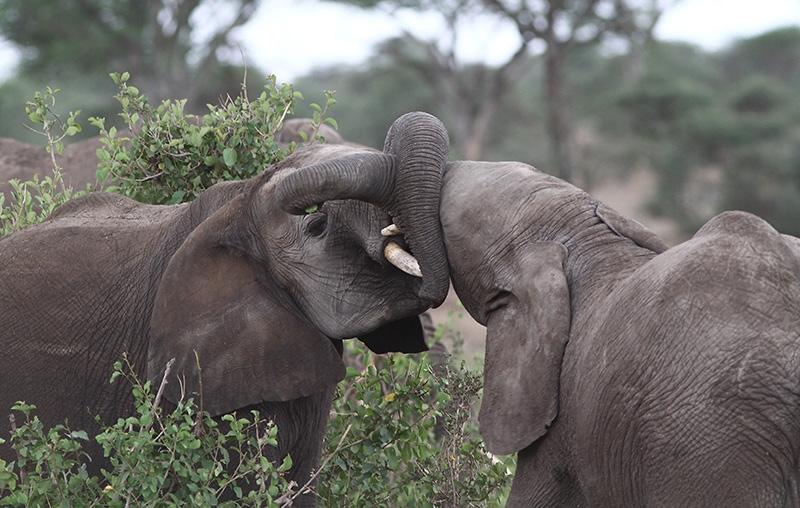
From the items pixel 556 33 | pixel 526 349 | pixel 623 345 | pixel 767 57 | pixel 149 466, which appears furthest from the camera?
pixel 767 57

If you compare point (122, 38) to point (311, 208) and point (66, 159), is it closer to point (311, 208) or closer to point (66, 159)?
point (66, 159)

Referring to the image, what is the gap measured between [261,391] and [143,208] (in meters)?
0.78

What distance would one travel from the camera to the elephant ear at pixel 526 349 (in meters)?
2.94

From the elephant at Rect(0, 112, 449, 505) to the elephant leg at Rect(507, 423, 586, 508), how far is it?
1.46ft

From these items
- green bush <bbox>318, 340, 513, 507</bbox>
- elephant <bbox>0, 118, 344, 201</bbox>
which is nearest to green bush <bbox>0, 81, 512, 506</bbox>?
green bush <bbox>318, 340, 513, 507</bbox>

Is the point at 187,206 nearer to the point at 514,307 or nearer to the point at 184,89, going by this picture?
the point at 514,307

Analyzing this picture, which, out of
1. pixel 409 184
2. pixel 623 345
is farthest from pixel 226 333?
pixel 623 345

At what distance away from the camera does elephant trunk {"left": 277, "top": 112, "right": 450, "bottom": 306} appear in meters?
3.17

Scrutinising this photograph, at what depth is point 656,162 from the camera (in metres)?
21.2

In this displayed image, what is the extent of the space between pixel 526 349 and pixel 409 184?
0.49 meters

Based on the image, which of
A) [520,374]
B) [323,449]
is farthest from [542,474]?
[323,449]

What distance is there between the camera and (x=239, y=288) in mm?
3555

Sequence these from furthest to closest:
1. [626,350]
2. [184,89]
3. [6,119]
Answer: [6,119]
[184,89]
[626,350]

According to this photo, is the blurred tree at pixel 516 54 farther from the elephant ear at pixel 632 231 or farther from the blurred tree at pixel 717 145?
the elephant ear at pixel 632 231
